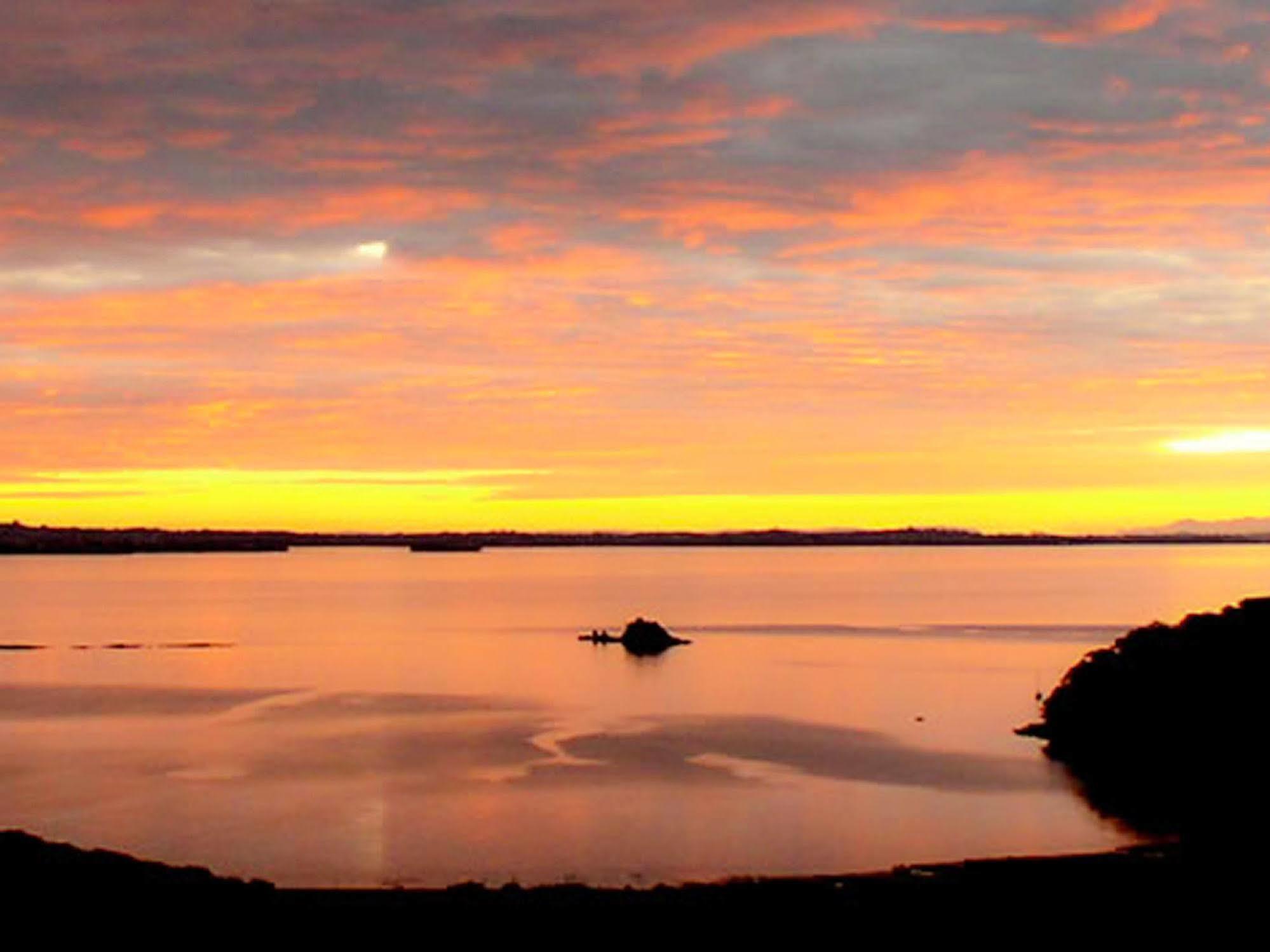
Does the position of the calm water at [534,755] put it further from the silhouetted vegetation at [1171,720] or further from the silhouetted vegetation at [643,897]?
the silhouetted vegetation at [643,897]

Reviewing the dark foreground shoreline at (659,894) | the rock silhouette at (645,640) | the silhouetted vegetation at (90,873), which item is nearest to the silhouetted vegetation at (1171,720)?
the dark foreground shoreline at (659,894)

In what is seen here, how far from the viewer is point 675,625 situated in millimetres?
144125

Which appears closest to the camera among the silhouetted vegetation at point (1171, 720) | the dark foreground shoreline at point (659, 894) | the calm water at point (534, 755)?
the dark foreground shoreline at point (659, 894)

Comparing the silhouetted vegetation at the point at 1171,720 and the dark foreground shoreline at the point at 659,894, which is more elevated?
the silhouetted vegetation at the point at 1171,720

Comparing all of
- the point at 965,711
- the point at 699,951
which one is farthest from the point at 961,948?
the point at 965,711

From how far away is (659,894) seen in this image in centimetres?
2909

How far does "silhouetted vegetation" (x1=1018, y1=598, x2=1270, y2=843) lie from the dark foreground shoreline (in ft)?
54.7

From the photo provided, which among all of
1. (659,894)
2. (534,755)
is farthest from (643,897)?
(534,755)

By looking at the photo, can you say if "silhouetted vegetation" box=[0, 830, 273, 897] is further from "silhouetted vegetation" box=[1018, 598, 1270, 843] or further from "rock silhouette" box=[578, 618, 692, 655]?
"rock silhouette" box=[578, 618, 692, 655]

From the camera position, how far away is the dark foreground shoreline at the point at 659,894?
26953 millimetres

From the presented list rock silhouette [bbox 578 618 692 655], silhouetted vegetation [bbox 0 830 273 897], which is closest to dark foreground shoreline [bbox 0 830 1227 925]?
silhouetted vegetation [bbox 0 830 273 897]

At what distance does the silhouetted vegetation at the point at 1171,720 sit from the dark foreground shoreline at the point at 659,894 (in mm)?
16679

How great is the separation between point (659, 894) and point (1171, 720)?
32.9 m

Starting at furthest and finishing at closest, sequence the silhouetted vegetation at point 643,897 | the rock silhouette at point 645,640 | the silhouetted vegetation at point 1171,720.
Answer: the rock silhouette at point 645,640
the silhouetted vegetation at point 1171,720
the silhouetted vegetation at point 643,897
